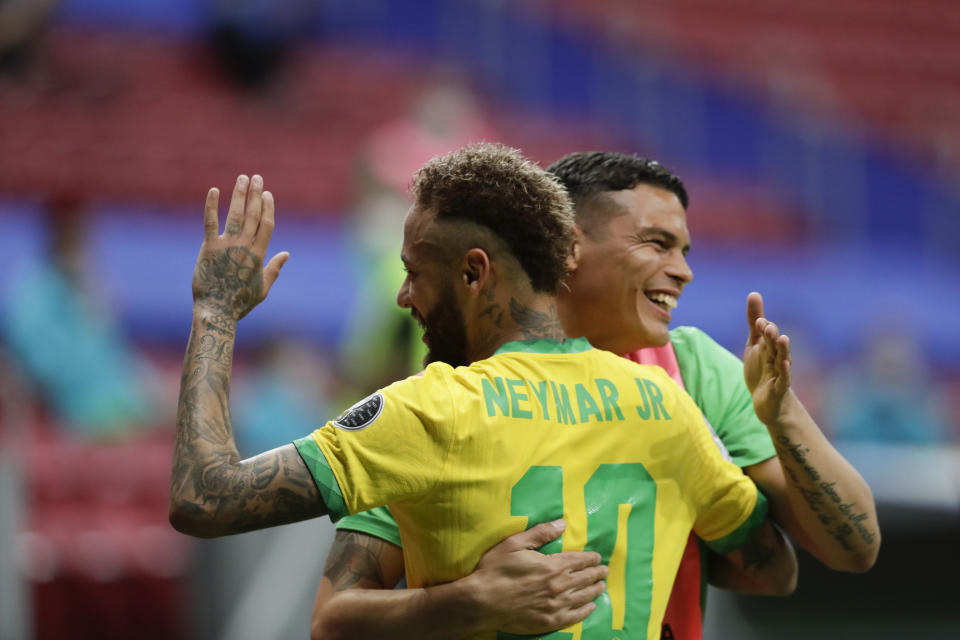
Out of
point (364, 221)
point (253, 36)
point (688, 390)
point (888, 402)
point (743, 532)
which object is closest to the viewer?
point (743, 532)

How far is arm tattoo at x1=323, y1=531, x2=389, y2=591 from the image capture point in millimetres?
2365

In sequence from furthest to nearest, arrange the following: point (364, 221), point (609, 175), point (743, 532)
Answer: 1. point (364, 221)
2. point (609, 175)
3. point (743, 532)

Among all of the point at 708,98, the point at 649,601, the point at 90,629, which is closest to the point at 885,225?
the point at 708,98

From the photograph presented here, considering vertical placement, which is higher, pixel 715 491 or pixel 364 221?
pixel 364 221

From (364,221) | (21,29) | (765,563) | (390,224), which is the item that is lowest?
(765,563)

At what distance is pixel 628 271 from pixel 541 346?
15.1 inches

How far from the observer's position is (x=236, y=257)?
7.38ft

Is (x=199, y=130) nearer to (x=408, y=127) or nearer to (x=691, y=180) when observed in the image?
(x=408, y=127)

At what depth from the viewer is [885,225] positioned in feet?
42.9

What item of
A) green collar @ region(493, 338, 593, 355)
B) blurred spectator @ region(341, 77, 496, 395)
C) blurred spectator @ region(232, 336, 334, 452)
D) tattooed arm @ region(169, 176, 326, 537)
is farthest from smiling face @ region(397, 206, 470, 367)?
blurred spectator @ region(232, 336, 334, 452)

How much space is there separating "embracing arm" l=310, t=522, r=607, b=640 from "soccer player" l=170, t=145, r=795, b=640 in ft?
0.08

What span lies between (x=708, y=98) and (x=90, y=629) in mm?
9749

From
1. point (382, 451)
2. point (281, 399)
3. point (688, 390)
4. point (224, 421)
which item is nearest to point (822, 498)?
point (688, 390)

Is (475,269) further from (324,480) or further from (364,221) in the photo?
(364,221)
